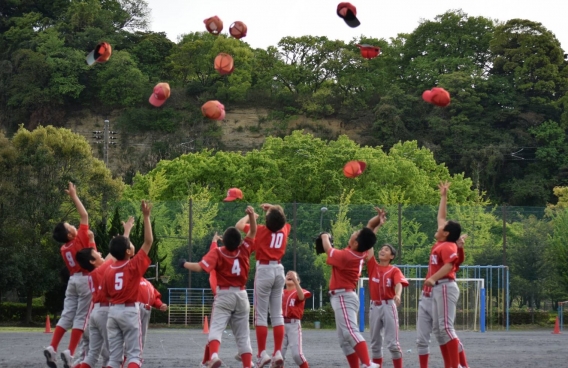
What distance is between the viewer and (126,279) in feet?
45.1

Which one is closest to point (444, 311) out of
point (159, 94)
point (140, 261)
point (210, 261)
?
point (210, 261)

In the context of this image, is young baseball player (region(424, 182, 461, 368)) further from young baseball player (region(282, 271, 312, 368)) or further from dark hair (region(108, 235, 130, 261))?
dark hair (region(108, 235, 130, 261))

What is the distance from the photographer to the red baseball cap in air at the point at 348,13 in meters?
18.0

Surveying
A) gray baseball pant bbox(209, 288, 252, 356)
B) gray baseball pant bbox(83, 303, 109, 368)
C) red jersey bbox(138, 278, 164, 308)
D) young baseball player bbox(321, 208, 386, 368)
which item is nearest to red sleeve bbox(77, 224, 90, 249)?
red jersey bbox(138, 278, 164, 308)

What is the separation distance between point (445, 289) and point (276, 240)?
2689mm

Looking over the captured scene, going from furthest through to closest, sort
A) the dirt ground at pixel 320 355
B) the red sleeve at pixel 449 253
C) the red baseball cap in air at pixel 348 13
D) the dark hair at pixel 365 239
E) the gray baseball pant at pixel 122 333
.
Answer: the dirt ground at pixel 320 355 < the red baseball cap in air at pixel 348 13 < the red sleeve at pixel 449 253 < the dark hair at pixel 365 239 < the gray baseball pant at pixel 122 333

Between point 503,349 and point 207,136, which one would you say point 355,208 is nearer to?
point 503,349

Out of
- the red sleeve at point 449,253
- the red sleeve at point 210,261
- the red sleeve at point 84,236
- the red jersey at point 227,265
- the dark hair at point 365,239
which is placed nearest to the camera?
the red sleeve at point 210,261

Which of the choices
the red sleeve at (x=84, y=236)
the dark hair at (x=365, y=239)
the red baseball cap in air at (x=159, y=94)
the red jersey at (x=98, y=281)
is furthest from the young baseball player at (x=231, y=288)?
→ the red baseball cap in air at (x=159, y=94)

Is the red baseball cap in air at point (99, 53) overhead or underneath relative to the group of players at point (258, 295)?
overhead

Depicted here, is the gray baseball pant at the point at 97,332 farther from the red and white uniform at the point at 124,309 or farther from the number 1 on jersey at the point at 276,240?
the number 1 on jersey at the point at 276,240

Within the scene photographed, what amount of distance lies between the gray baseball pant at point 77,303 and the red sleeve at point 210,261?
2.66 metres

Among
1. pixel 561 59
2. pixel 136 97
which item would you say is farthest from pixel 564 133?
pixel 136 97

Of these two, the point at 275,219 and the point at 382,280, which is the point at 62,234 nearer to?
the point at 275,219
